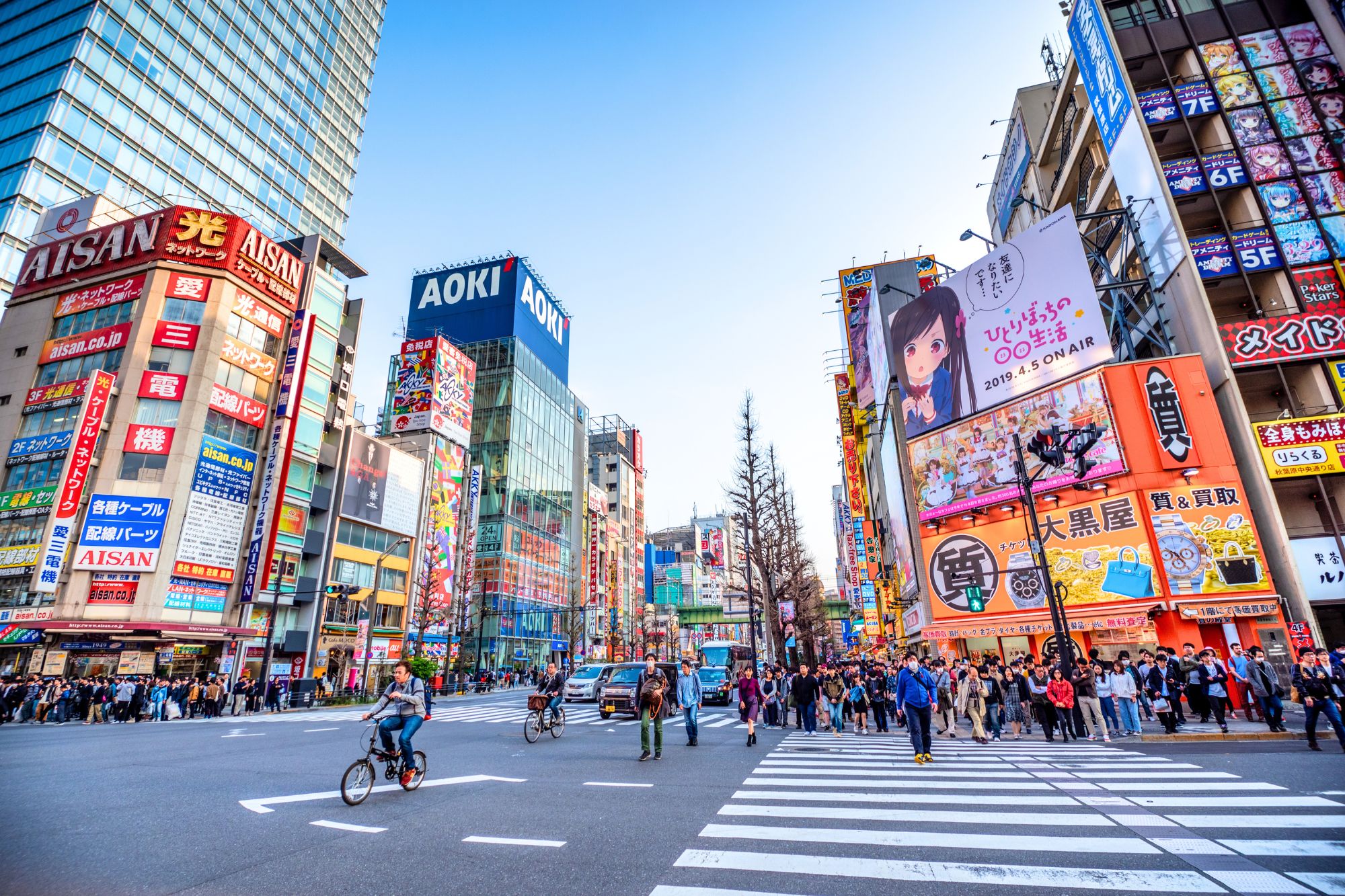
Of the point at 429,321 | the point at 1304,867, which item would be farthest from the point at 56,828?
the point at 429,321

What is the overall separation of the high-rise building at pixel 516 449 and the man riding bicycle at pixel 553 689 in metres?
37.2

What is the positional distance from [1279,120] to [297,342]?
171 ft

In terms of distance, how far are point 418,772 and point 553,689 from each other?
27.2 feet

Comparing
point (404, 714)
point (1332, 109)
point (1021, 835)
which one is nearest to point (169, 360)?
point (404, 714)

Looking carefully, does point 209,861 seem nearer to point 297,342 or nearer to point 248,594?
point 248,594

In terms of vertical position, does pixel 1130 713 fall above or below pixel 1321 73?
below

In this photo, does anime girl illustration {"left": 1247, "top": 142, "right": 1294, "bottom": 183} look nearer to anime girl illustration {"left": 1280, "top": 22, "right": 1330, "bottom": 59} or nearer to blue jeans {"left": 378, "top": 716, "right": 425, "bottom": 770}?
anime girl illustration {"left": 1280, "top": 22, "right": 1330, "bottom": 59}

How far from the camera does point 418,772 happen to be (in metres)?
8.75

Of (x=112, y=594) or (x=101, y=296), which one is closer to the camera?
(x=112, y=594)

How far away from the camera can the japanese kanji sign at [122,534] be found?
2888cm

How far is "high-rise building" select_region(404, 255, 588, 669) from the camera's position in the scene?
5972 centimetres

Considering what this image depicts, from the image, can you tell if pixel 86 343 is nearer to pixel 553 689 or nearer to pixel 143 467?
pixel 143 467

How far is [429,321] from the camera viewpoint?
76188 mm

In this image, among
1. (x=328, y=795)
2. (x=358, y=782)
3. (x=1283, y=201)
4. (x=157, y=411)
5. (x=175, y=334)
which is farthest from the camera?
(x=175, y=334)
